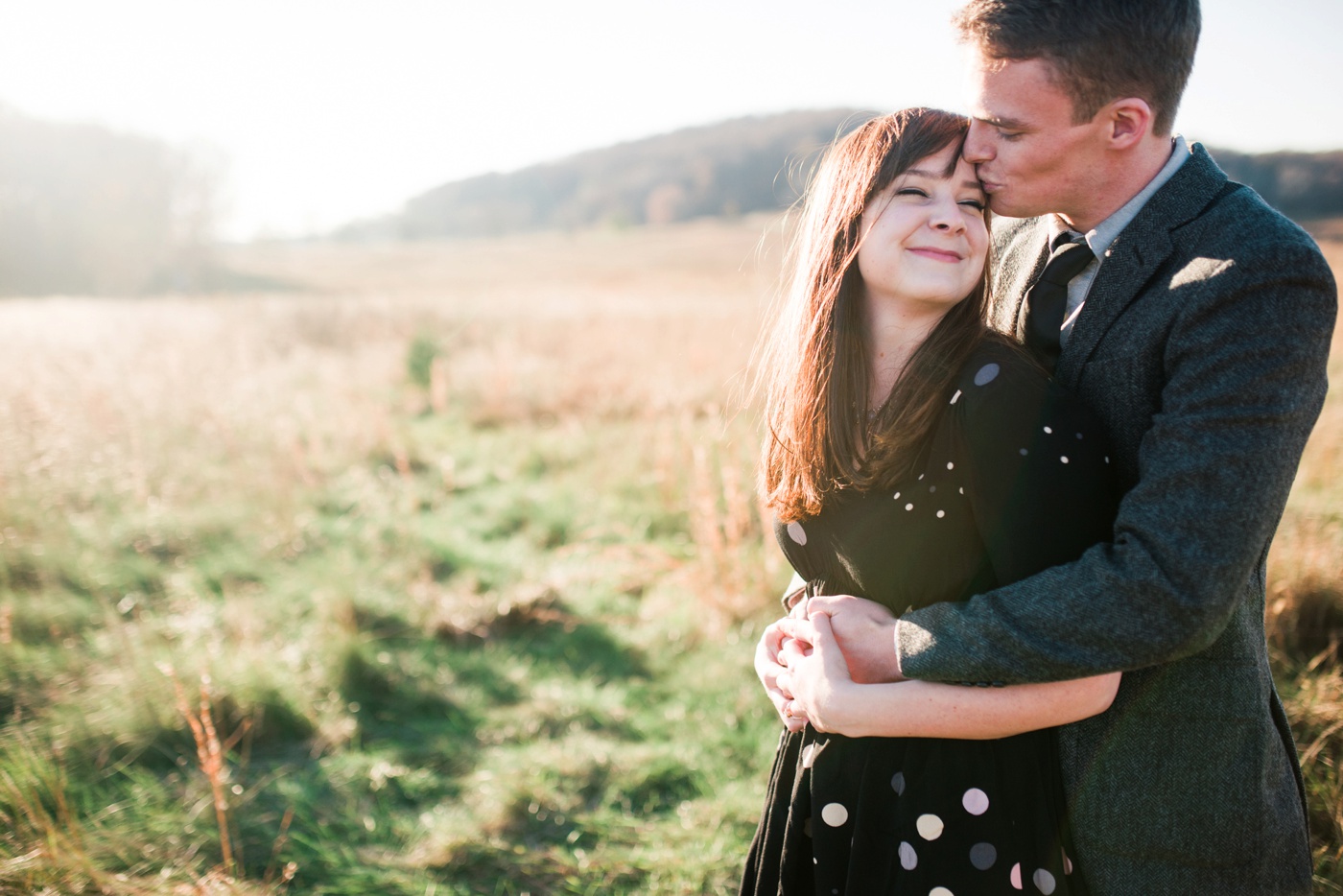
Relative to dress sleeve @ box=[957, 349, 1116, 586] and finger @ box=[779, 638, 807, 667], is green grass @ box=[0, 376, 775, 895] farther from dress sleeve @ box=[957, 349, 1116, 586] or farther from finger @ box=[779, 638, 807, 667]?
dress sleeve @ box=[957, 349, 1116, 586]

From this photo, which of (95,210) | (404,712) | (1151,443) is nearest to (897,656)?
(1151,443)

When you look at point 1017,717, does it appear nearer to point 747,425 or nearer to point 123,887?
point 123,887

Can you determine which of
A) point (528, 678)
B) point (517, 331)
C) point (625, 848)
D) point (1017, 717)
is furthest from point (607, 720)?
point (517, 331)

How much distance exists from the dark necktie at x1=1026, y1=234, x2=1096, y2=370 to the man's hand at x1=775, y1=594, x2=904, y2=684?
1.89 ft

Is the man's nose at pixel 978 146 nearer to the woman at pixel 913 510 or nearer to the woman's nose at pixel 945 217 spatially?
the woman at pixel 913 510

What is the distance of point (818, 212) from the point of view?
1.69m

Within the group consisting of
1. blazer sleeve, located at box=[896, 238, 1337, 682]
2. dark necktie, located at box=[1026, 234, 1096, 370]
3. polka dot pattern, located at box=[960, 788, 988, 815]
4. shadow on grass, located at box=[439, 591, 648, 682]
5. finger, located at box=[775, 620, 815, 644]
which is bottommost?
shadow on grass, located at box=[439, 591, 648, 682]

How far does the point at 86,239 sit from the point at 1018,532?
46.4 m

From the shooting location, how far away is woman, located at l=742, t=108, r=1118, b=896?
1276 mm

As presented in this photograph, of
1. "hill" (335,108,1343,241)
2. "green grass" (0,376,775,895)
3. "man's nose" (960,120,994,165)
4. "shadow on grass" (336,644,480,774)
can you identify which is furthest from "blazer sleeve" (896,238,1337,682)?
"hill" (335,108,1343,241)

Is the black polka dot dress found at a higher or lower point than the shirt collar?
lower

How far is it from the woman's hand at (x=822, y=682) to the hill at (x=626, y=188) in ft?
214

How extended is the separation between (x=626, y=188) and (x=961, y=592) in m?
95.5

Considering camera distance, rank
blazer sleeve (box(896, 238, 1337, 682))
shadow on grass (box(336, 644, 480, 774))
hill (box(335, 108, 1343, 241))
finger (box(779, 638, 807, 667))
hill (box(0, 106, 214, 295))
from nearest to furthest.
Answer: blazer sleeve (box(896, 238, 1337, 682)) → finger (box(779, 638, 807, 667)) → shadow on grass (box(336, 644, 480, 774)) → hill (box(0, 106, 214, 295)) → hill (box(335, 108, 1343, 241))
